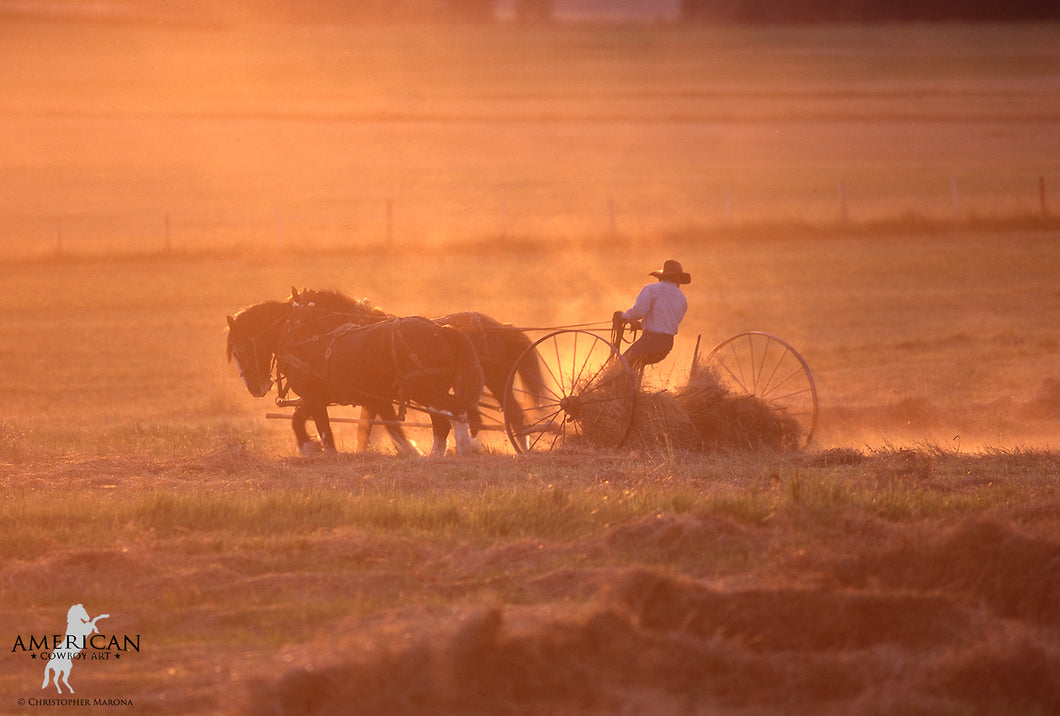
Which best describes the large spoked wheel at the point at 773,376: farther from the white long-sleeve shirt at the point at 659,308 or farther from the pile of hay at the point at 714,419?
the white long-sleeve shirt at the point at 659,308

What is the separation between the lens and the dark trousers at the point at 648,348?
10977mm

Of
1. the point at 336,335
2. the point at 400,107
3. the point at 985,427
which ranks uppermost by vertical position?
the point at 400,107

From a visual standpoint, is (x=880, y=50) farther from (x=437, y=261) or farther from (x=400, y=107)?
(x=437, y=261)

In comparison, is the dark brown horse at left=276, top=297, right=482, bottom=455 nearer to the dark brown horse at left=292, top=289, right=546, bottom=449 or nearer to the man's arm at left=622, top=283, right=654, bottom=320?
the dark brown horse at left=292, top=289, right=546, bottom=449

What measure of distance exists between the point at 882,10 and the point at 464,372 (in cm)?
6953

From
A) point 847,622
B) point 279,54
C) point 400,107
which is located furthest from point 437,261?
point 279,54

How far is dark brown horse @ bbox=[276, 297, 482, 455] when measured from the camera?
1120 centimetres

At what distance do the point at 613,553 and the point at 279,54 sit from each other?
66922mm

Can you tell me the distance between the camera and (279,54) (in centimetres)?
6988

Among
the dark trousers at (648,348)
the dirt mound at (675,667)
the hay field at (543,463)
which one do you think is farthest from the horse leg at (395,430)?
the dirt mound at (675,667)

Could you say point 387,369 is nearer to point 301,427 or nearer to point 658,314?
point 301,427

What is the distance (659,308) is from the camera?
1092cm

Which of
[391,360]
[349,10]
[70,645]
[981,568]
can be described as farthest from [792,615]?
[349,10]

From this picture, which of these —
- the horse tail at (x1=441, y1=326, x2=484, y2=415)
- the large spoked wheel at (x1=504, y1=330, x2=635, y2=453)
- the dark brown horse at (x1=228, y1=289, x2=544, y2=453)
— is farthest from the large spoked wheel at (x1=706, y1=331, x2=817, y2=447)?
the horse tail at (x1=441, y1=326, x2=484, y2=415)
